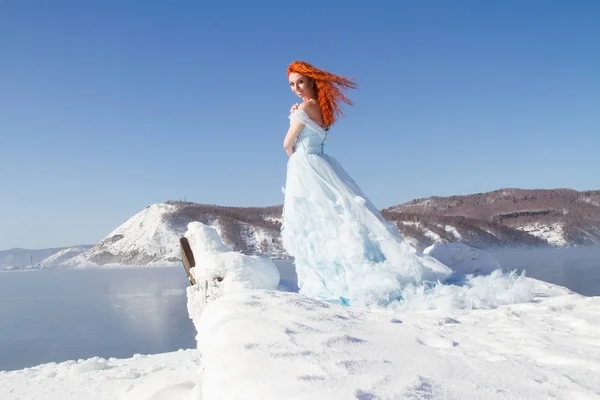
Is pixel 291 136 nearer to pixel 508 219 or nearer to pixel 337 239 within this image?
pixel 337 239

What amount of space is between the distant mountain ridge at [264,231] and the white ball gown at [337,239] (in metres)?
59.4

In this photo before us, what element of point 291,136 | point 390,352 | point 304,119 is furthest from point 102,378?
point 390,352

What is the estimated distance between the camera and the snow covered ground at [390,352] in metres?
1.78

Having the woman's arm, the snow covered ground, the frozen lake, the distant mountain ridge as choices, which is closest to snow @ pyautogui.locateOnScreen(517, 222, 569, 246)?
the distant mountain ridge

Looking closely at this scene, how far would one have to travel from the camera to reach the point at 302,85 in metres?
5.20

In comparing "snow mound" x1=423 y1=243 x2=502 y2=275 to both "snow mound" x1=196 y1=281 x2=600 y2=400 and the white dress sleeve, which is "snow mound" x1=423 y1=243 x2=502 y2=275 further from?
"snow mound" x1=196 y1=281 x2=600 y2=400

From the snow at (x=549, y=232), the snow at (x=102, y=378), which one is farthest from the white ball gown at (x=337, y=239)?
the snow at (x=549, y=232)

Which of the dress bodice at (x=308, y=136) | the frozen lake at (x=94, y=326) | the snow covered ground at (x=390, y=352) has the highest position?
the dress bodice at (x=308, y=136)

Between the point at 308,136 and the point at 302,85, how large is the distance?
58cm

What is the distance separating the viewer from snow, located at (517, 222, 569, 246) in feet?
272

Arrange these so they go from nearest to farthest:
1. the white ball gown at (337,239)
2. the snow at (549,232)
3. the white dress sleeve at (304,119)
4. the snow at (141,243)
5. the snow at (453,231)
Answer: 1. the white ball gown at (337,239)
2. the white dress sleeve at (304,119)
3. the snow at (141,243)
4. the snow at (453,231)
5. the snow at (549,232)

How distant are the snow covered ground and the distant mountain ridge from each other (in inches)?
2416

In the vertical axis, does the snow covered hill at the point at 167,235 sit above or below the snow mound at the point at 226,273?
above

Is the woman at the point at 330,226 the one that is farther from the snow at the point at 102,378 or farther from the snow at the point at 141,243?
the snow at the point at 141,243
